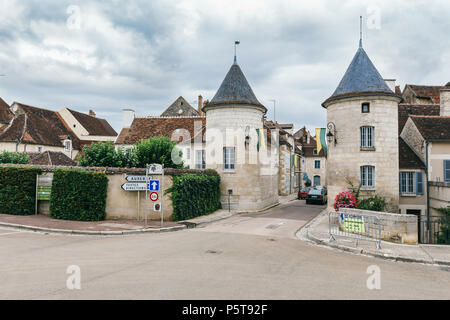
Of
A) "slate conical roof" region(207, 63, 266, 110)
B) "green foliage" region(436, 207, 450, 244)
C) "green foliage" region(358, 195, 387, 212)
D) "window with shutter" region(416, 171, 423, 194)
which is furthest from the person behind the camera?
"slate conical roof" region(207, 63, 266, 110)

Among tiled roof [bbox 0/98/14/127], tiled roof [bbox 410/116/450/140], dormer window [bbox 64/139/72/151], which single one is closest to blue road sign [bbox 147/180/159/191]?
tiled roof [bbox 410/116/450/140]

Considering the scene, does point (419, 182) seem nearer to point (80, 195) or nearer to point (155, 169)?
point (155, 169)

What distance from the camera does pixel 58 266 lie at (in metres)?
6.93

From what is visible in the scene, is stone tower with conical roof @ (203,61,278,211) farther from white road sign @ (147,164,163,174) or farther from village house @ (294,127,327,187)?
village house @ (294,127,327,187)

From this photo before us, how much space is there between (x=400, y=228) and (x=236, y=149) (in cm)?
1066

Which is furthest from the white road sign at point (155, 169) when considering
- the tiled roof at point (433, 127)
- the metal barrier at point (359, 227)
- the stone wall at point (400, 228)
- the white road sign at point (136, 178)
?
the tiled roof at point (433, 127)

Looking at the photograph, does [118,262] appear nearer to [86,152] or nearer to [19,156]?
[86,152]

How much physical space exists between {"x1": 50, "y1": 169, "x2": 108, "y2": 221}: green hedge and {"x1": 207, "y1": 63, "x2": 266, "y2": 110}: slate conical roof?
357 inches

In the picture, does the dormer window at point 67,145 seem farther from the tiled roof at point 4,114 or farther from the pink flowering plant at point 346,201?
the pink flowering plant at point 346,201

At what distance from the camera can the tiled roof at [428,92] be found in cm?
3066

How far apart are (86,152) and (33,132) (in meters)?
18.0

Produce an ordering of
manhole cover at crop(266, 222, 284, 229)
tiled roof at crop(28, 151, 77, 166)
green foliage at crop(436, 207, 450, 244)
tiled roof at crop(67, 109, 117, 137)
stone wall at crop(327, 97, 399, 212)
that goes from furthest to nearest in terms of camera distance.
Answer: tiled roof at crop(67, 109, 117, 137) < tiled roof at crop(28, 151, 77, 166) < stone wall at crop(327, 97, 399, 212) < manhole cover at crop(266, 222, 284, 229) < green foliage at crop(436, 207, 450, 244)

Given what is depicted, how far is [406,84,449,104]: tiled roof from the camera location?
30.7 metres

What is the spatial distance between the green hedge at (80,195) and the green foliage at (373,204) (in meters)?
11.5
